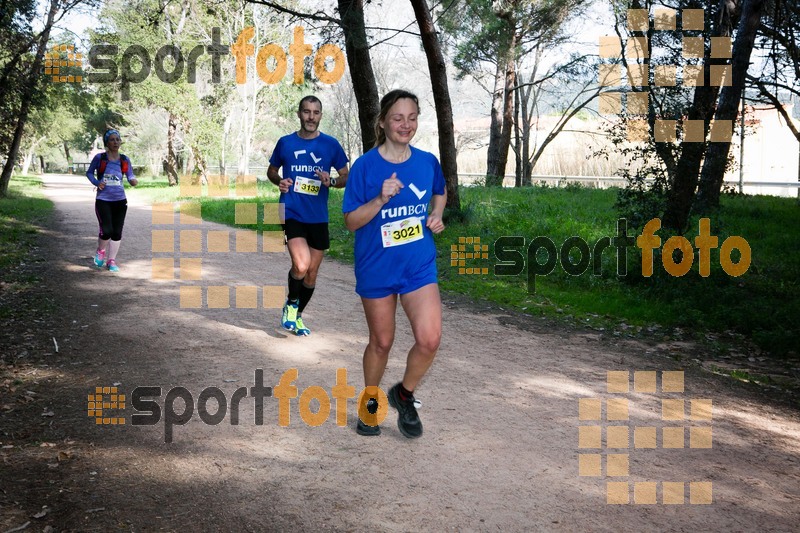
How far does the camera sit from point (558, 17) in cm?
2742

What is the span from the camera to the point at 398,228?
14.2 feet

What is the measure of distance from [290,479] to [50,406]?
238cm

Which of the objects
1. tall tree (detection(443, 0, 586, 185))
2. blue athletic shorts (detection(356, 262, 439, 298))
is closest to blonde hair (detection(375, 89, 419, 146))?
blue athletic shorts (detection(356, 262, 439, 298))

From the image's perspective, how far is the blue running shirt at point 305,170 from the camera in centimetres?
697

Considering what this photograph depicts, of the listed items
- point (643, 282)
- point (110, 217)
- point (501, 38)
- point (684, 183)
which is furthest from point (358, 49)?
point (501, 38)

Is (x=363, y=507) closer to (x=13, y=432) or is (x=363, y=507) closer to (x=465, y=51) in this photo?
(x=13, y=432)

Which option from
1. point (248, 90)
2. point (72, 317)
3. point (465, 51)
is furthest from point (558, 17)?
point (72, 317)

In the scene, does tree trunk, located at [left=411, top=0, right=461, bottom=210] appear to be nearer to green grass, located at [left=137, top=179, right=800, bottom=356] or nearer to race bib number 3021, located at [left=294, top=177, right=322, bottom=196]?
green grass, located at [left=137, top=179, right=800, bottom=356]

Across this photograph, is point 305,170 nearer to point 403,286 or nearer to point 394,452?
point 403,286

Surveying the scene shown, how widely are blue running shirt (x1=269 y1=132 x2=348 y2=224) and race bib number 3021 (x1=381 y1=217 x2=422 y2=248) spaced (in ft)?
9.04

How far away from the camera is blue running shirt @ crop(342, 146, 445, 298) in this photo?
4.31 metres

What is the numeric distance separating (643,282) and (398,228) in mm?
6710

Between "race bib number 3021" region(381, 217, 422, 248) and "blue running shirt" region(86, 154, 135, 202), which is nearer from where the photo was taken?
"race bib number 3021" region(381, 217, 422, 248)

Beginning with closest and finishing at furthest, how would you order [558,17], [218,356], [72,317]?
[218,356] → [72,317] → [558,17]
